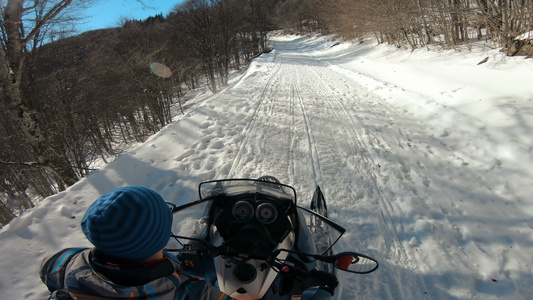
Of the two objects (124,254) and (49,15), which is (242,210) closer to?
(124,254)

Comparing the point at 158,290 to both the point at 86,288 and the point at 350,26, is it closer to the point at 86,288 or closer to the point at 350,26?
the point at 86,288

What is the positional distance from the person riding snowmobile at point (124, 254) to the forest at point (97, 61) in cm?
545

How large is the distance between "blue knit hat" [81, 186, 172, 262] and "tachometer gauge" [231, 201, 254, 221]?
1168mm

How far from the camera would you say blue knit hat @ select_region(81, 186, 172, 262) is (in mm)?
1096

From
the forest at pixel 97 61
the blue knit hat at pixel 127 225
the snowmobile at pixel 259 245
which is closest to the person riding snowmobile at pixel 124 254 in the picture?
the blue knit hat at pixel 127 225

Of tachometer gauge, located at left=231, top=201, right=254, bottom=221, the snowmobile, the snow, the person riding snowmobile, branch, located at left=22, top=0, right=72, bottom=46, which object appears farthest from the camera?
branch, located at left=22, top=0, right=72, bottom=46

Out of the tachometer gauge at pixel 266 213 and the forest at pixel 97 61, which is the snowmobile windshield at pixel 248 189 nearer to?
the tachometer gauge at pixel 266 213

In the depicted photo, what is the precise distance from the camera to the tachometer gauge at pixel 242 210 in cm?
242

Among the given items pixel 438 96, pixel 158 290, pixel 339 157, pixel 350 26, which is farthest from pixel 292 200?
pixel 350 26

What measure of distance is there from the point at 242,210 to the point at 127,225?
1.40 m

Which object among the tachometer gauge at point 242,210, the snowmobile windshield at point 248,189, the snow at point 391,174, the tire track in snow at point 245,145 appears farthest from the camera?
the tire track in snow at point 245,145

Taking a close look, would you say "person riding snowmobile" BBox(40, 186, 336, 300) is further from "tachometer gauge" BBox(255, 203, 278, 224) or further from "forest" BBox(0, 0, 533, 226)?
"forest" BBox(0, 0, 533, 226)

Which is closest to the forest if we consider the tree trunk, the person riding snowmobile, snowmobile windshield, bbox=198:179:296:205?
the tree trunk

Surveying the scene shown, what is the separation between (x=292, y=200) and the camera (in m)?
2.53
